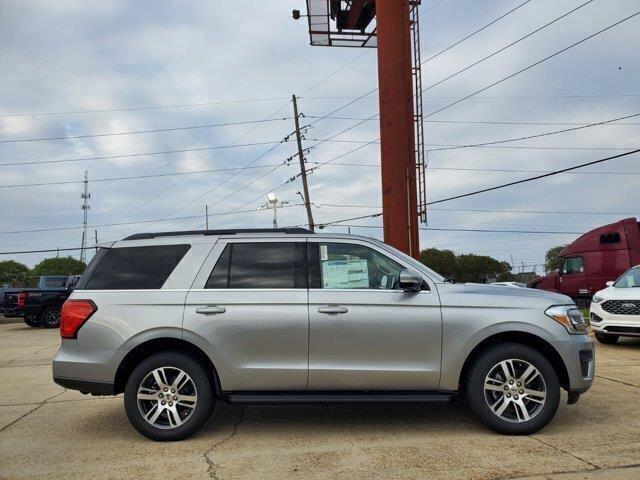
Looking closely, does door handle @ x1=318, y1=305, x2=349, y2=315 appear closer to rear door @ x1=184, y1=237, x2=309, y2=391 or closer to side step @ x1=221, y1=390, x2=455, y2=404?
rear door @ x1=184, y1=237, x2=309, y2=391

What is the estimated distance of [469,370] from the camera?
5156 millimetres

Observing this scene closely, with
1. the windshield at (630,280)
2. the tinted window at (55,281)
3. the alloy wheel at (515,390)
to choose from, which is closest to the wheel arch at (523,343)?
the alloy wheel at (515,390)

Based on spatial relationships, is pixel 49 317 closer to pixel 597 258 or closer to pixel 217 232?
pixel 217 232

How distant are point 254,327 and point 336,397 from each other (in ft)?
3.11

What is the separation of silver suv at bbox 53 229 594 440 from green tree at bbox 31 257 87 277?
89337mm

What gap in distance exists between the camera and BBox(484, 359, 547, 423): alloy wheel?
199 inches

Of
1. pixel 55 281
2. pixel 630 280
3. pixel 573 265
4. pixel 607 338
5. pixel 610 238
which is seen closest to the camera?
pixel 607 338

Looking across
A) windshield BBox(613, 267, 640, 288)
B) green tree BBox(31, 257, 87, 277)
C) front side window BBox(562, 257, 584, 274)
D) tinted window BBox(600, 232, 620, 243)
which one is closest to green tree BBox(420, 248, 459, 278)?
green tree BBox(31, 257, 87, 277)

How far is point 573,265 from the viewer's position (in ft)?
67.1

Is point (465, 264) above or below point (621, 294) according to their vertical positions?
above

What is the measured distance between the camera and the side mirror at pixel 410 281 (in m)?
5.00

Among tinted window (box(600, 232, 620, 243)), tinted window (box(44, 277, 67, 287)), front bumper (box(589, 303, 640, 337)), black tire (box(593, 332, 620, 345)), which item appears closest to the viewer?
front bumper (box(589, 303, 640, 337))

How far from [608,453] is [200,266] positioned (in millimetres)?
3813

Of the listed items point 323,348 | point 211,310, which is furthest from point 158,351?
point 323,348
